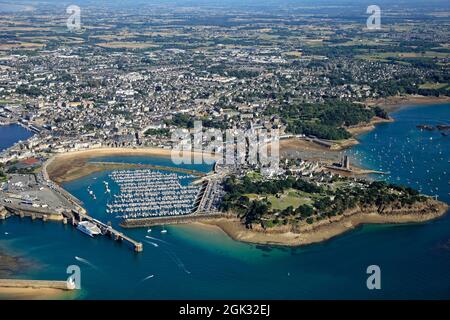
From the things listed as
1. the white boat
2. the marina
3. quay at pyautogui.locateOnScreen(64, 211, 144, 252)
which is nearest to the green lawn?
the marina

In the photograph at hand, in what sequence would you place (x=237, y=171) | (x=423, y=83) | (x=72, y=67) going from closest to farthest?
(x=237, y=171), (x=423, y=83), (x=72, y=67)

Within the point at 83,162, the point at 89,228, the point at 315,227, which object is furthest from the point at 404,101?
the point at 89,228

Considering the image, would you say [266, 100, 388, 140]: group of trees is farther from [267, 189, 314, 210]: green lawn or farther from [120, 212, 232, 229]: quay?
[120, 212, 232, 229]: quay

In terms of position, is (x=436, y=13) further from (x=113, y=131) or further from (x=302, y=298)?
(x=302, y=298)

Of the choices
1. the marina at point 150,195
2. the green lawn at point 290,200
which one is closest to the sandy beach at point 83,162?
the marina at point 150,195

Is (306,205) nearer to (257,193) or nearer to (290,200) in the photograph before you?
(290,200)
